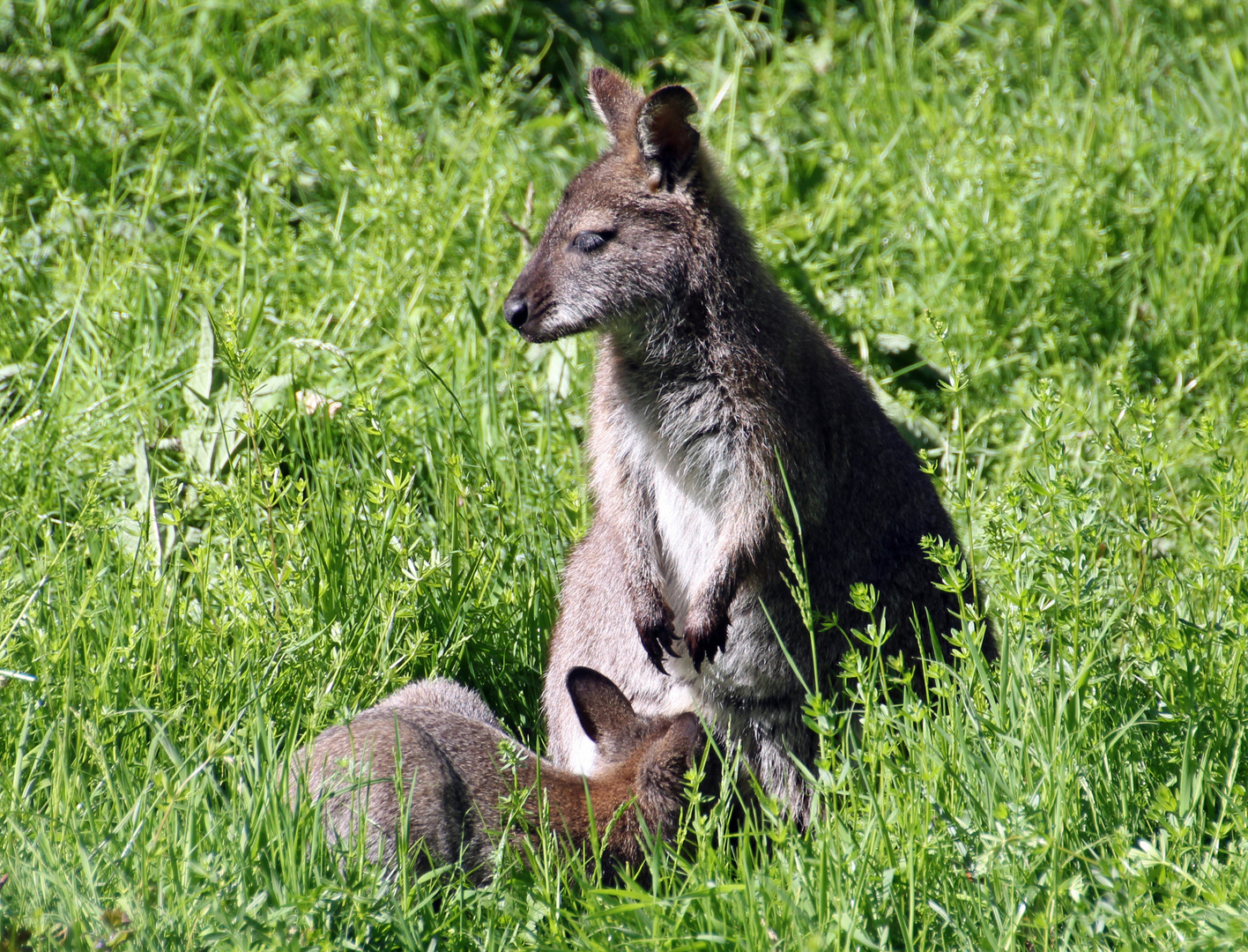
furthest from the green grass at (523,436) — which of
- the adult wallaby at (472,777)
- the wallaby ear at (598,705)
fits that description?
the wallaby ear at (598,705)

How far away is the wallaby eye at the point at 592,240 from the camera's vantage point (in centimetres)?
380

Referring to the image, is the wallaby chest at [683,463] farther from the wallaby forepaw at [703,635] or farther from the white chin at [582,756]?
the white chin at [582,756]

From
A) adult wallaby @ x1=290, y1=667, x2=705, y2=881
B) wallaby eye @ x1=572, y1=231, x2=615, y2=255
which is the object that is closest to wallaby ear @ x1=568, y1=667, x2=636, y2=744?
adult wallaby @ x1=290, y1=667, x2=705, y2=881

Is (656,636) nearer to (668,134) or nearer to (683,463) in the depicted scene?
(683,463)

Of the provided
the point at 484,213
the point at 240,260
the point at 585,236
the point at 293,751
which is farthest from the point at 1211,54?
the point at 293,751

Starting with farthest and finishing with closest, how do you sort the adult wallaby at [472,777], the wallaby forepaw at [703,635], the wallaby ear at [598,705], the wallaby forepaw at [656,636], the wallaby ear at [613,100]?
the wallaby ear at [613,100]
the wallaby forepaw at [656,636]
the wallaby forepaw at [703,635]
the wallaby ear at [598,705]
the adult wallaby at [472,777]

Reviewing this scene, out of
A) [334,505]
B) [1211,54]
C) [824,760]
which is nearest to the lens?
[824,760]

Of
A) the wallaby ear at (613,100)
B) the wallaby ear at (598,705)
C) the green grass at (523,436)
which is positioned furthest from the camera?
the wallaby ear at (613,100)

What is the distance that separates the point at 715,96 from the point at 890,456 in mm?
3121

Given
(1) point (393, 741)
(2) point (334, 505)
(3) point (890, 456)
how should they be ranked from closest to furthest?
(1) point (393, 741), (3) point (890, 456), (2) point (334, 505)

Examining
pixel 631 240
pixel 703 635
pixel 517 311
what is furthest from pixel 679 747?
pixel 631 240

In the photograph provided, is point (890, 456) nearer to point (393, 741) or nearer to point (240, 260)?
point (393, 741)

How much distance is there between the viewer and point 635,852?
3.33 metres

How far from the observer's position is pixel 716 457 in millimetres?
3775
